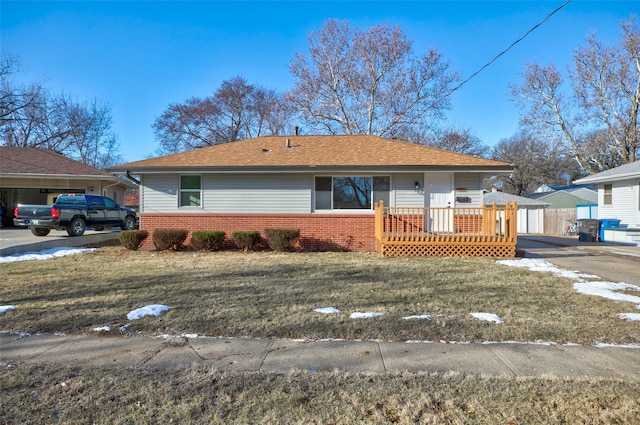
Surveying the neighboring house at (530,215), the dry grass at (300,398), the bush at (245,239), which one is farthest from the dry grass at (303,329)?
the neighboring house at (530,215)

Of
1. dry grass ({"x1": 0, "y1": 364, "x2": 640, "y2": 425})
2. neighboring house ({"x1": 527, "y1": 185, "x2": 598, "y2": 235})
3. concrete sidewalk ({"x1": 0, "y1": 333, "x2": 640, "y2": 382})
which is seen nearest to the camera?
dry grass ({"x1": 0, "y1": 364, "x2": 640, "y2": 425})

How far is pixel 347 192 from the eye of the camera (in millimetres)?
12305

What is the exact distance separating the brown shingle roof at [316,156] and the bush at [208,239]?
207 cm

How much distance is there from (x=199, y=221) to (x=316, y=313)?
27.3ft

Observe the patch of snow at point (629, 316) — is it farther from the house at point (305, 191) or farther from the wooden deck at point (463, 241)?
the house at point (305, 191)

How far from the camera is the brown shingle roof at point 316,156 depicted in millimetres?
11648

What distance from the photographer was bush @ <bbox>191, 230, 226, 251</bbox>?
11.4 m

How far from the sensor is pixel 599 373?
10.6ft

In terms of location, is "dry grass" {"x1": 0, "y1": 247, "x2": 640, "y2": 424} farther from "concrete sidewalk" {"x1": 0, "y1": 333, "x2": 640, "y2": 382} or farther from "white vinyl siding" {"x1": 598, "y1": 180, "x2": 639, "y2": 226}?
"white vinyl siding" {"x1": 598, "y1": 180, "x2": 639, "y2": 226}

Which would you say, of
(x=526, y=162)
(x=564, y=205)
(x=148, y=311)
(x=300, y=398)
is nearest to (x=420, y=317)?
(x=300, y=398)

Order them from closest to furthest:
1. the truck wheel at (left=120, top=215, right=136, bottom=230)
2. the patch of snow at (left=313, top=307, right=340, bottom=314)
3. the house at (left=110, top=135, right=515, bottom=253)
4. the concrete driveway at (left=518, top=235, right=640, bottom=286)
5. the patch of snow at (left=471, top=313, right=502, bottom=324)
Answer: the patch of snow at (left=471, top=313, right=502, bottom=324), the patch of snow at (left=313, top=307, right=340, bottom=314), the concrete driveway at (left=518, top=235, right=640, bottom=286), the house at (left=110, top=135, right=515, bottom=253), the truck wheel at (left=120, top=215, right=136, bottom=230)

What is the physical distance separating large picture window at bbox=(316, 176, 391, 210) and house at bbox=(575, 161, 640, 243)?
10.9 m

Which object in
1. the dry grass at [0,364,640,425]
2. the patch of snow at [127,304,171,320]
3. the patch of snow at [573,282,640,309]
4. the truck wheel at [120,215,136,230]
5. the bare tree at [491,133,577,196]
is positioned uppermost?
the bare tree at [491,133,577,196]

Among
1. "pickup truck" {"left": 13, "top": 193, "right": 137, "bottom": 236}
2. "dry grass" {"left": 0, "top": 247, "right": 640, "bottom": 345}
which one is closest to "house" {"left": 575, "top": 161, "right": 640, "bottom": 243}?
"dry grass" {"left": 0, "top": 247, "right": 640, "bottom": 345}
